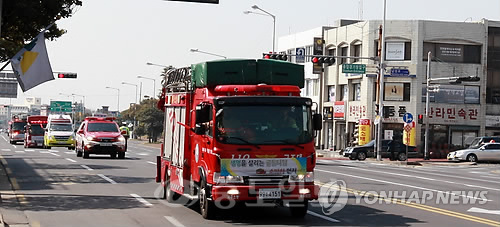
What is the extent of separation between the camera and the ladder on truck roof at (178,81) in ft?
54.0

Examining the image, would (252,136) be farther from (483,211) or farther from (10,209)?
(483,211)

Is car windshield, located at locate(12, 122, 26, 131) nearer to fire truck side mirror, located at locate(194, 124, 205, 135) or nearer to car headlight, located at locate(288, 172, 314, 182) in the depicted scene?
fire truck side mirror, located at locate(194, 124, 205, 135)

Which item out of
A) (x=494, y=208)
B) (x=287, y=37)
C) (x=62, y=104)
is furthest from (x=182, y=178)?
(x=62, y=104)

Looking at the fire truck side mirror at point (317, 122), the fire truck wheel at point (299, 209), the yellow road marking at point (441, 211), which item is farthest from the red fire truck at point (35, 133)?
the fire truck side mirror at point (317, 122)

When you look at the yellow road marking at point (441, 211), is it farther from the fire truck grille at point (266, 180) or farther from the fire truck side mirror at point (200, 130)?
the fire truck side mirror at point (200, 130)

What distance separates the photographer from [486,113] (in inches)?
2552

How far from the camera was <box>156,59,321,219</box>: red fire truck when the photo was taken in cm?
1420

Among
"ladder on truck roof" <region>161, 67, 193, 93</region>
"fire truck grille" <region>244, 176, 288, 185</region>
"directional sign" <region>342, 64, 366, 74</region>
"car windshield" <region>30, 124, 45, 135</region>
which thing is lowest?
"car windshield" <region>30, 124, 45, 135</region>

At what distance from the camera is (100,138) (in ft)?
126

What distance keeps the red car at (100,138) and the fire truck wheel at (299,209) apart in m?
24.5

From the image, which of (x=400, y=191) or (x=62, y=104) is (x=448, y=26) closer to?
(x=400, y=191)

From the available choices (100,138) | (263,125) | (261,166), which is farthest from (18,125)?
(261,166)

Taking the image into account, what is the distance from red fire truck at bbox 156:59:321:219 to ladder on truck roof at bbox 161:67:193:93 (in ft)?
2.82

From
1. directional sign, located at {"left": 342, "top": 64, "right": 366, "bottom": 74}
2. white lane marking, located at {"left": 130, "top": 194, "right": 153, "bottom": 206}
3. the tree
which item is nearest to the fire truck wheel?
white lane marking, located at {"left": 130, "top": 194, "right": 153, "bottom": 206}
